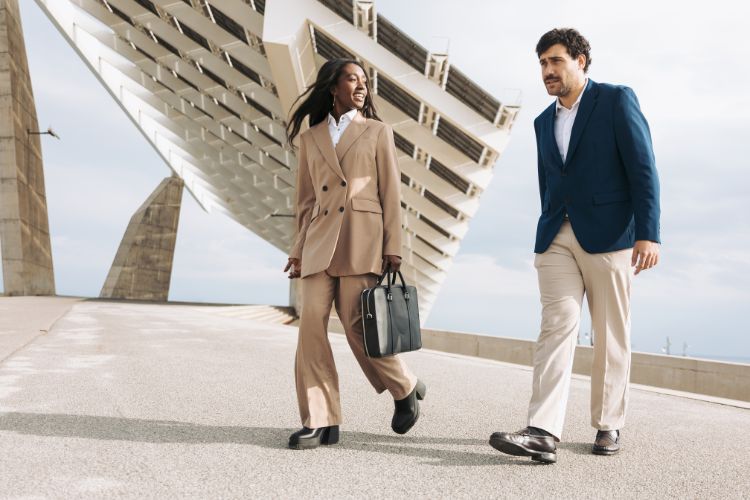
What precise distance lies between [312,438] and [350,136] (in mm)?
1337

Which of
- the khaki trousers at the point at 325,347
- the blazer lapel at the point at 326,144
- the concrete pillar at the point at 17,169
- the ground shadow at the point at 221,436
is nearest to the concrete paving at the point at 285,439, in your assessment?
the ground shadow at the point at 221,436

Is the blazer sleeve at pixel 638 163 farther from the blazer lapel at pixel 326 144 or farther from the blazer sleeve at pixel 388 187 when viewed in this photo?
the blazer lapel at pixel 326 144

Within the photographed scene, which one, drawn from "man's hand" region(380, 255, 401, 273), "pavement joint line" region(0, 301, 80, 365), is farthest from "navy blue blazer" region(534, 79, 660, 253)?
"pavement joint line" region(0, 301, 80, 365)

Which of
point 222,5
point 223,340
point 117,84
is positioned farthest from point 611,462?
point 117,84

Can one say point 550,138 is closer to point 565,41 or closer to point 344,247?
point 565,41

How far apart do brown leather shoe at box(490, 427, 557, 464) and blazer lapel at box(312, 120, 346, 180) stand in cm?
128

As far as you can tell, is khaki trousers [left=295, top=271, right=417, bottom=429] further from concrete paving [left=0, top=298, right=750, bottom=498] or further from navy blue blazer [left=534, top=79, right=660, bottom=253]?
navy blue blazer [left=534, top=79, right=660, bottom=253]

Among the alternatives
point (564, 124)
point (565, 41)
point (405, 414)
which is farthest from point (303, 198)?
point (565, 41)

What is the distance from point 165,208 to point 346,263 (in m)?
34.0

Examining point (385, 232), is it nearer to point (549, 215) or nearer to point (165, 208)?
point (549, 215)

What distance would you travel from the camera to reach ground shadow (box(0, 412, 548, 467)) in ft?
9.25

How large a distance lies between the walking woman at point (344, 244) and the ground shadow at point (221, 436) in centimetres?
13

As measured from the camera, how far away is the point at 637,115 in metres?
2.97

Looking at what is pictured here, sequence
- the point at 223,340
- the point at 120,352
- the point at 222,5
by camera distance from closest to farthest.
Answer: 1. the point at 120,352
2. the point at 223,340
3. the point at 222,5
